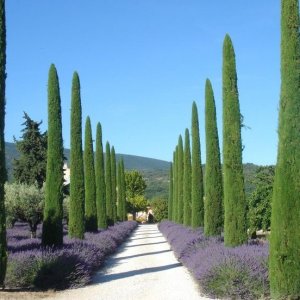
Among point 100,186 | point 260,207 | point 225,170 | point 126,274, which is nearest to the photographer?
point 225,170

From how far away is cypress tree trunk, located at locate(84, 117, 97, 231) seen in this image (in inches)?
1149

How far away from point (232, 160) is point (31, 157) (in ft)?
106

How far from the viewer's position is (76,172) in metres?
23.0

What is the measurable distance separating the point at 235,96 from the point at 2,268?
964 centimetres

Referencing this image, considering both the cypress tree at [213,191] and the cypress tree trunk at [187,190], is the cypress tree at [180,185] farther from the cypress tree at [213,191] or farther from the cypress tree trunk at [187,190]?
the cypress tree at [213,191]

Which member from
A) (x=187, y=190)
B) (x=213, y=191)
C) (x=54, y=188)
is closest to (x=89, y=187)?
(x=187, y=190)

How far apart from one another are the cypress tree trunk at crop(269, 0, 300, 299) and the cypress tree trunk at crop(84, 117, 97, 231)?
1969 cm

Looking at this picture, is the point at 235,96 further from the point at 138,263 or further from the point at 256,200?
the point at 256,200

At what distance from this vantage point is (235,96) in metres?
17.2

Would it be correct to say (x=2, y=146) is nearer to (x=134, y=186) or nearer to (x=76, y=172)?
(x=76, y=172)

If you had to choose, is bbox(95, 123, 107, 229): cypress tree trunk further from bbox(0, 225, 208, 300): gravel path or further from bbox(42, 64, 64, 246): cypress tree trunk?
bbox(42, 64, 64, 246): cypress tree trunk

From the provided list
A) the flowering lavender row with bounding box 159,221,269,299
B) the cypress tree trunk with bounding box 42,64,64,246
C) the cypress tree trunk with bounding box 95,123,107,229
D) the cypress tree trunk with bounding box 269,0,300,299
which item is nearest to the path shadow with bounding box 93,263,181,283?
the cypress tree trunk with bounding box 42,64,64,246

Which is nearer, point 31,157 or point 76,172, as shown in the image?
point 76,172

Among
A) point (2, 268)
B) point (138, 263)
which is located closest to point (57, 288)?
point (2, 268)
